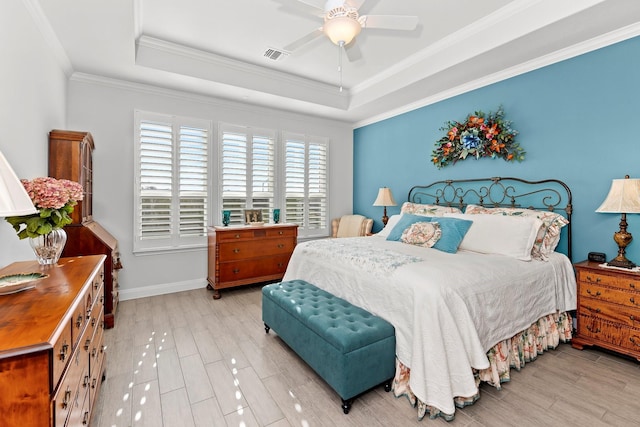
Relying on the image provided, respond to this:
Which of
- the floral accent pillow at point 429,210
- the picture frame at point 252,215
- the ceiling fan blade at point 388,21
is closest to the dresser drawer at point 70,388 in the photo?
the ceiling fan blade at point 388,21

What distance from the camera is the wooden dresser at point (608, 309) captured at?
240 cm

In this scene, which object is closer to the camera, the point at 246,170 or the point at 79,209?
the point at 79,209

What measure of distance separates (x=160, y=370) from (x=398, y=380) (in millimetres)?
1812

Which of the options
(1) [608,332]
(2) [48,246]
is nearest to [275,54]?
(2) [48,246]

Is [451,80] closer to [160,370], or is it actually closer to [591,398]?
[591,398]

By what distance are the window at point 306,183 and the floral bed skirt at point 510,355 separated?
139 inches

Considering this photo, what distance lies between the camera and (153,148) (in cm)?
402

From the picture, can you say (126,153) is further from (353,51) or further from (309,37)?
(353,51)

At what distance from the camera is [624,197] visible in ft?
8.03

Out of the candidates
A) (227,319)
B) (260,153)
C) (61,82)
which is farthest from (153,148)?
(227,319)

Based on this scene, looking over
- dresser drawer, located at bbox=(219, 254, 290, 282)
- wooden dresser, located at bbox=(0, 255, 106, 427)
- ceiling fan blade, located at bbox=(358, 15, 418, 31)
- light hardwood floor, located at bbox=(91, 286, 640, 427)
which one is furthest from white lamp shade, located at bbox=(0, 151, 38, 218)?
dresser drawer, located at bbox=(219, 254, 290, 282)

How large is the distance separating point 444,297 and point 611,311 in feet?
5.82

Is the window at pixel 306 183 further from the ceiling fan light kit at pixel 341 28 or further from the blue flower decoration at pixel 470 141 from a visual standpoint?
the ceiling fan light kit at pixel 341 28

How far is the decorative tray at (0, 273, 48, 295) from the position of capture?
1297 mm
